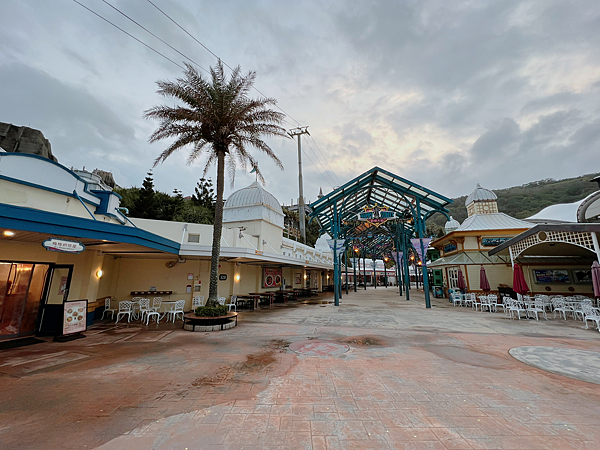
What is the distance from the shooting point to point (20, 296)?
7977 millimetres

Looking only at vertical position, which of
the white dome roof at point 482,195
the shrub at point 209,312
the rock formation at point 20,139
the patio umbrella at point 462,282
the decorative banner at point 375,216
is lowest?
the shrub at point 209,312

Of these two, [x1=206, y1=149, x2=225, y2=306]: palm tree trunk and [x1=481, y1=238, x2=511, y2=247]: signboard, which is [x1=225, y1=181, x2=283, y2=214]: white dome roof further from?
[x1=481, y1=238, x2=511, y2=247]: signboard

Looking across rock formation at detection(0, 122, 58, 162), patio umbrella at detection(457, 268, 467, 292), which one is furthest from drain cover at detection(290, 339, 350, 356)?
rock formation at detection(0, 122, 58, 162)

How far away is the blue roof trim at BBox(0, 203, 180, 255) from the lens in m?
5.08

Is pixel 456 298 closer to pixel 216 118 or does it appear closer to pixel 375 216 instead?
pixel 375 216

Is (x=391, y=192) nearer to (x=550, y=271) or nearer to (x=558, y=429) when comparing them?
(x=550, y=271)

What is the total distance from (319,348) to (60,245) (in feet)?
22.7

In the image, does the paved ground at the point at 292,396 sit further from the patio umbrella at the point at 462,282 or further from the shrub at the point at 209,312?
the patio umbrella at the point at 462,282

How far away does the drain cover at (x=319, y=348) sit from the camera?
6.40 meters

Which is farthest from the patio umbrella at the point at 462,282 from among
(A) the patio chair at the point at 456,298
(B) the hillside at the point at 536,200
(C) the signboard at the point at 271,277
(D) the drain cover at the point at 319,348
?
(B) the hillside at the point at 536,200

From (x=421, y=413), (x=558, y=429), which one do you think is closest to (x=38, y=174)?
(x=421, y=413)

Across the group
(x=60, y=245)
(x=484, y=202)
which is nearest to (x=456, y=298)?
(x=484, y=202)

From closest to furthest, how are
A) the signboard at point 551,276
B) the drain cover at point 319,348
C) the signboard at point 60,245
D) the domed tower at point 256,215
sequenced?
the signboard at point 60,245, the drain cover at point 319,348, the signboard at point 551,276, the domed tower at point 256,215

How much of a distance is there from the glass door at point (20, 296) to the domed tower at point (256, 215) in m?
9.73
